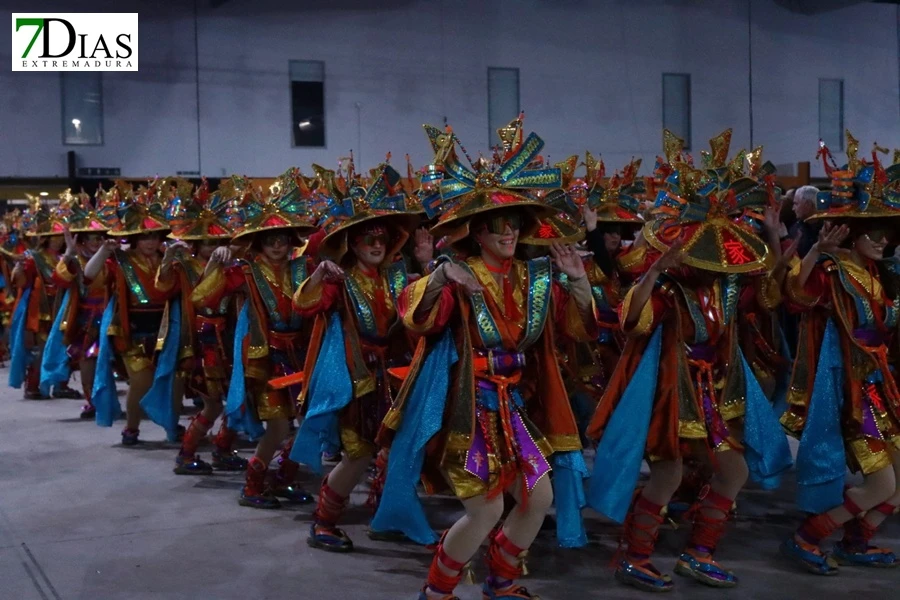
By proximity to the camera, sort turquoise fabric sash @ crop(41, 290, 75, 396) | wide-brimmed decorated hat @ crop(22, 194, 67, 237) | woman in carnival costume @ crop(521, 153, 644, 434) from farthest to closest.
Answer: wide-brimmed decorated hat @ crop(22, 194, 67, 237) → turquoise fabric sash @ crop(41, 290, 75, 396) → woman in carnival costume @ crop(521, 153, 644, 434)

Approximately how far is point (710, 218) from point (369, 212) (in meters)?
1.52

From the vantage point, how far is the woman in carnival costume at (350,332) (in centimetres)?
478

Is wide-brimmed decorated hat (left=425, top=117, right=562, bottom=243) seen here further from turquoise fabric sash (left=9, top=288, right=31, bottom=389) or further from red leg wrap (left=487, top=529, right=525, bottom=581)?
turquoise fabric sash (left=9, top=288, right=31, bottom=389)

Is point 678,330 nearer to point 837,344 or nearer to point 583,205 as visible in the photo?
point 837,344

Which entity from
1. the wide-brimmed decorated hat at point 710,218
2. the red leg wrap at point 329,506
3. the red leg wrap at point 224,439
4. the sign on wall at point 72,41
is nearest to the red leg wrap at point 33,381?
the red leg wrap at point 224,439

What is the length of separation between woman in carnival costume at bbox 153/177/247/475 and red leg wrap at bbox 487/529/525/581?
304cm

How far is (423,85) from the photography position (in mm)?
13734

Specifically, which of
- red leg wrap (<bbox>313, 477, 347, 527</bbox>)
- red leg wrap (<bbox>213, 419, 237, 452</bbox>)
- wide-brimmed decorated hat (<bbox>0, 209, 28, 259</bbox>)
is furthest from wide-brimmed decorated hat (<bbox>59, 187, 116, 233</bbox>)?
red leg wrap (<bbox>313, 477, 347, 527</bbox>)

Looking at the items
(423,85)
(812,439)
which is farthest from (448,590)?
(423,85)

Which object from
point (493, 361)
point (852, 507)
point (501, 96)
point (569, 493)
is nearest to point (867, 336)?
point (852, 507)

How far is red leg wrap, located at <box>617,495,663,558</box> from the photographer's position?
4.25 m

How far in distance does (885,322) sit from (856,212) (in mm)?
473

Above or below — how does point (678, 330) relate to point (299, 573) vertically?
above

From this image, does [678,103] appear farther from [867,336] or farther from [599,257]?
[867,336]
